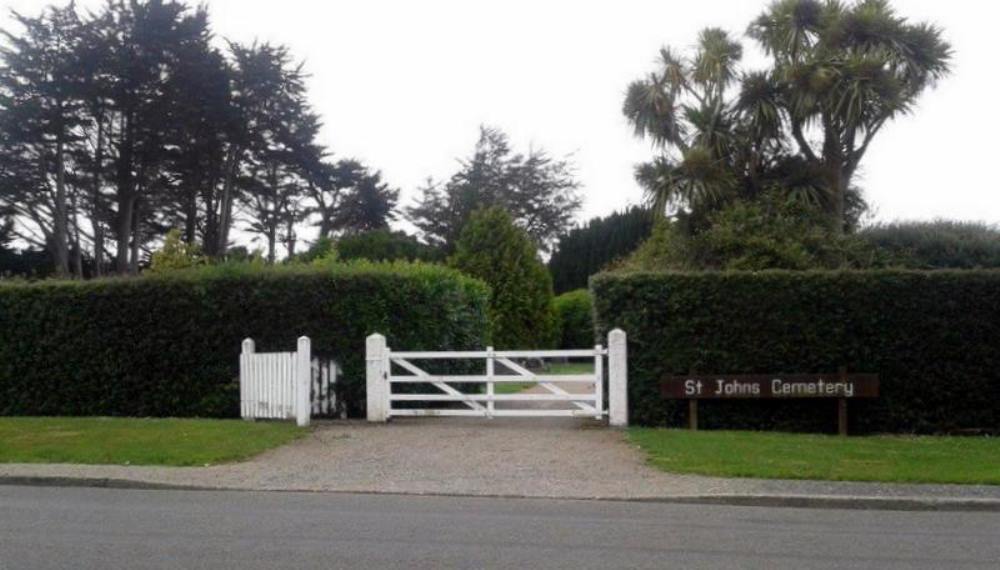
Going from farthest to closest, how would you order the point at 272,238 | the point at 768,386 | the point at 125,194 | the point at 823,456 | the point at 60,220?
the point at 272,238
the point at 125,194
the point at 60,220
the point at 768,386
the point at 823,456

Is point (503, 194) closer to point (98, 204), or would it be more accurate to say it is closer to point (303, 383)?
point (98, 204)

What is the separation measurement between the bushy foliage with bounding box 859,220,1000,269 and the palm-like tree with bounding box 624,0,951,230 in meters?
1.38

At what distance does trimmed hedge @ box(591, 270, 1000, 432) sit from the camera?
55.2 feet

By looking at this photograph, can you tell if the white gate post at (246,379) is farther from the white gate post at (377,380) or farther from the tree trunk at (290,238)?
the tree trunk at (290,238)

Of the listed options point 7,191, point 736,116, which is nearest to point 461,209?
point 7,191

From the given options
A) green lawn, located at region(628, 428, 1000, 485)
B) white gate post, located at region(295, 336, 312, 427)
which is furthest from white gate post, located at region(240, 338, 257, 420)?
green lawn, located at region(628, 428, 1000, 485)

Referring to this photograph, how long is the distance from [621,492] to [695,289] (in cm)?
613

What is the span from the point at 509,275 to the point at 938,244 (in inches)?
537

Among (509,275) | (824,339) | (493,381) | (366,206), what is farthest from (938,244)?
(366,206)

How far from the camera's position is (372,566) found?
7.72 metres

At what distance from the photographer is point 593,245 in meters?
57.5

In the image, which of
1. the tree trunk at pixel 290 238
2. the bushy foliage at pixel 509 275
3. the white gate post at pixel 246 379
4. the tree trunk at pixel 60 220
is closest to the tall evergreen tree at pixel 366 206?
the tree trunk at pixel 290 238

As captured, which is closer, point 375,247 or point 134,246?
point 134,246

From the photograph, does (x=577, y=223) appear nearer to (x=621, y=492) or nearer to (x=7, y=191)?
(x=7, y=191)
